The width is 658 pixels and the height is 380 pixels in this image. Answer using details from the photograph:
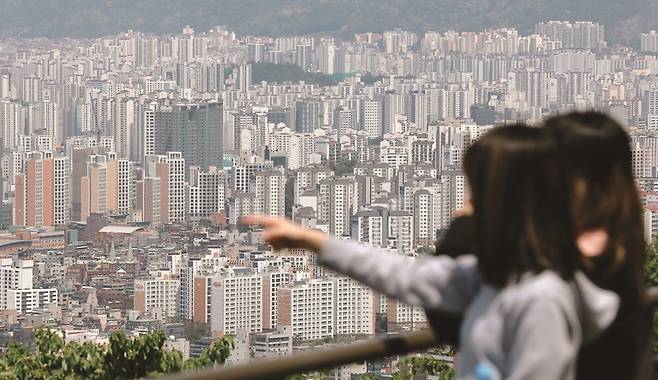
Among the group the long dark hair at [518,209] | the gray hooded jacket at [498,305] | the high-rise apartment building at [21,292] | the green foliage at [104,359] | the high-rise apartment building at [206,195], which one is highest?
the long dark hair at [518,209]

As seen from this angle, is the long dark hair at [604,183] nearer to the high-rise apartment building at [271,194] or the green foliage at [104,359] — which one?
the green foliage at [104,359]

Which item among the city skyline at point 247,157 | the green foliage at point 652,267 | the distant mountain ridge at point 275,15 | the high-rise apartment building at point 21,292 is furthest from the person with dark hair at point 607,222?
the distant mountain ridge at point 275,15

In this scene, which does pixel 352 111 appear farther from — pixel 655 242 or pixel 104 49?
pixel 655 242

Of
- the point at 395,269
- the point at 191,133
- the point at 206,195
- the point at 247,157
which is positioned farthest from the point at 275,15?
the point at 395,269

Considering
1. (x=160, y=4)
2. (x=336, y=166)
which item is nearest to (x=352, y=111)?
(x=336, y=166)

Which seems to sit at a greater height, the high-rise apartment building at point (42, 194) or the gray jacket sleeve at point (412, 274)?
the gray jacket sleeve at point (412, 274)

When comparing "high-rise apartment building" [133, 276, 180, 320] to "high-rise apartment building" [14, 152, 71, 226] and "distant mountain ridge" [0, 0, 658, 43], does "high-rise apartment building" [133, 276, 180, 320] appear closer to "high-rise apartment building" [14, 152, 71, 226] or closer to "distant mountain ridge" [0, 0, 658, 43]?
"high-rise apartment building" [14, 152, 71, 226]
